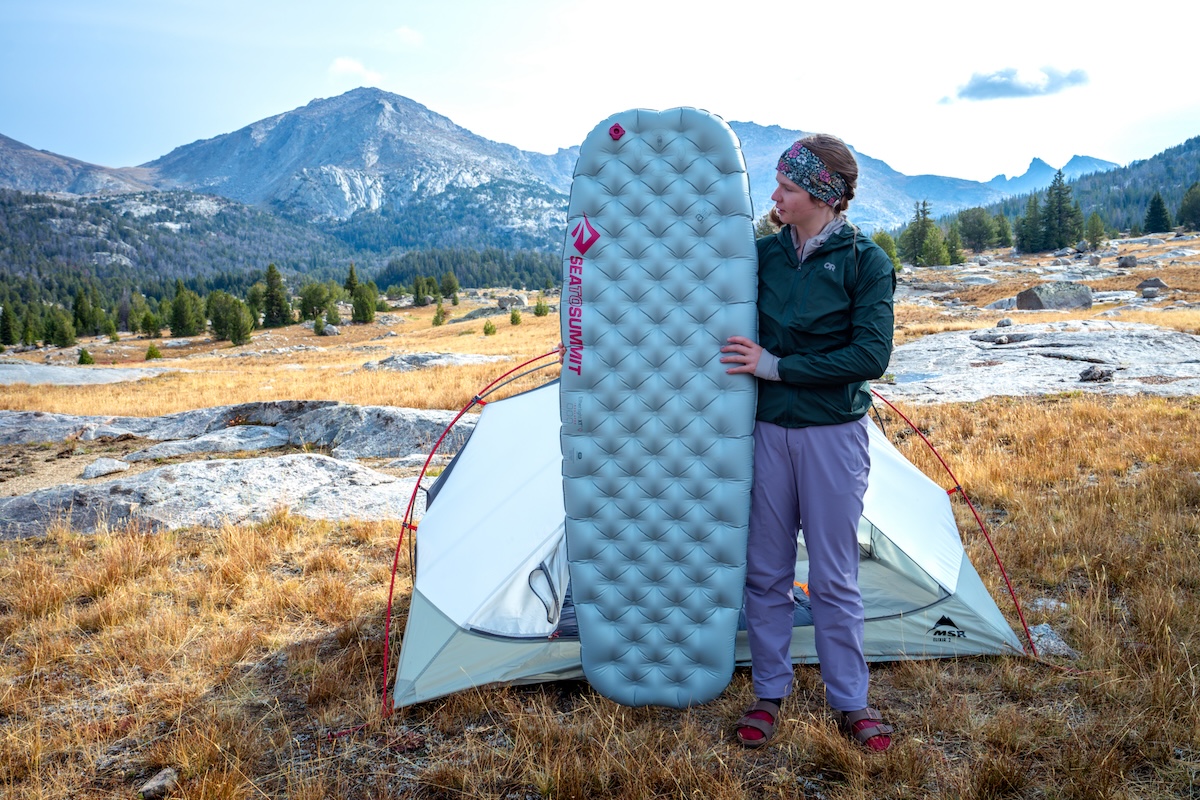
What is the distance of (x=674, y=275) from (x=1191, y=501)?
5.48m

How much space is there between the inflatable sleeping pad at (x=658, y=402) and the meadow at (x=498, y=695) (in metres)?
0.43

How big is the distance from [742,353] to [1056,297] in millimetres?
35873

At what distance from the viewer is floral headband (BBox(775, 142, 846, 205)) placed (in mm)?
3281

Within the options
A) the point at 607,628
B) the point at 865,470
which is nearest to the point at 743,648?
the point at 607,628

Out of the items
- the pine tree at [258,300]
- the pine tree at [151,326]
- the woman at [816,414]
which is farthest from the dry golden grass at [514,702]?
the pine tree at [151,326]

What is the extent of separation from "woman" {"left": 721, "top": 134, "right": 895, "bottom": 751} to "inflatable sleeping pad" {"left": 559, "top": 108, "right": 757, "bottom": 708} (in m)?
0.12

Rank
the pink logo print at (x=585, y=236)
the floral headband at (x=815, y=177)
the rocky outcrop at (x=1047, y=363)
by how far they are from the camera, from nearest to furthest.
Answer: the floral headband at (x=815, y=177)
the pink logo print at (x=585, y=236)
the rocky outcrop at (x=1047, y=363)

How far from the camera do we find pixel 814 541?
3383mm

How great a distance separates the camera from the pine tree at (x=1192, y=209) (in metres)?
83.2

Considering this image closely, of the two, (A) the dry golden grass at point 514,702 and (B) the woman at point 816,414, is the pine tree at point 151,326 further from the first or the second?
(B) the woman at point 816,414

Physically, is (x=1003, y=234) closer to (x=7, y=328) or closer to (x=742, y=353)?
(x=742, y=353)

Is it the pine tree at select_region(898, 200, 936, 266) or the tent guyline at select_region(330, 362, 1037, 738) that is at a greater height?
the pine tree at select_region(898, 200, 936, 266)

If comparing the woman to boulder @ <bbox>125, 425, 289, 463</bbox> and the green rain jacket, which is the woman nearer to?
the green rain jacket

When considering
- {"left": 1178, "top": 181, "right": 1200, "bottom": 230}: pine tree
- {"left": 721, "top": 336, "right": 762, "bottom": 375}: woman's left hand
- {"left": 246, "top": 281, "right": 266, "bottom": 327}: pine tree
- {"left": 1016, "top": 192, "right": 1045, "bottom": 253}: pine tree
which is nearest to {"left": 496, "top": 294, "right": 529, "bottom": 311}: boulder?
{"left": 246, "top": 281, "right": 266, "bottom": 327}: pine tree
